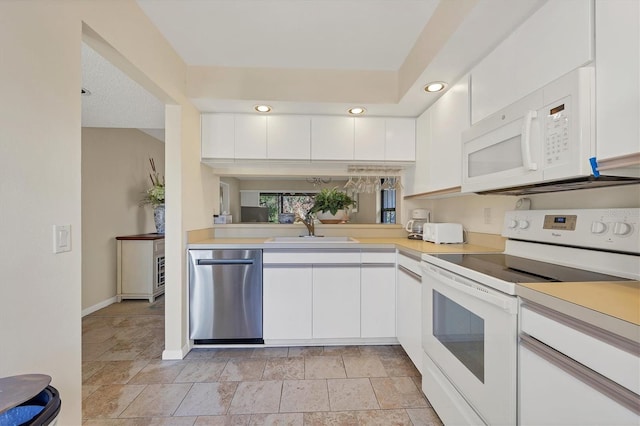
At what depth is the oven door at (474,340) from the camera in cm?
103

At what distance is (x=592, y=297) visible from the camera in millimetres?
845

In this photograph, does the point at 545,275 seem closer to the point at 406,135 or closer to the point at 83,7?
the point at 406,135

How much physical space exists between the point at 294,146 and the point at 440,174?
1.29 meters

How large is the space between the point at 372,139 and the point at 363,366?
1.95 meters

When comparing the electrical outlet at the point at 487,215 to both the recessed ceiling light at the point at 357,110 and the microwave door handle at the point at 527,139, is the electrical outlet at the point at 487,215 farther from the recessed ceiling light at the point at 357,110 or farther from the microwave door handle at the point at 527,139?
the recessed ceiling light at the point at 357,110

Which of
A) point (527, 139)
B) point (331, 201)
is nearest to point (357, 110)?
point (331, 201)

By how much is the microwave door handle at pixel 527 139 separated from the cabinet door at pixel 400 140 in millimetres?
1460

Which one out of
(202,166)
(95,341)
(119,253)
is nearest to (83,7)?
(202,166)

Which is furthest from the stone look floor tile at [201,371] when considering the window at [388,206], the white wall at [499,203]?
the white wall at [499,203]

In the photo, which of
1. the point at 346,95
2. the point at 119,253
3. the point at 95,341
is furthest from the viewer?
the point at 119,253

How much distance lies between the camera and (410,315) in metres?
Answer: 2.09

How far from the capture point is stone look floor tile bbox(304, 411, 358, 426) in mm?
1569

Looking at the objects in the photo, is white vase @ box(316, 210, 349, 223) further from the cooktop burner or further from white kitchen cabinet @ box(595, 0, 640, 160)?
white kitchen cabinet @ box(595, 0, 640, 160)

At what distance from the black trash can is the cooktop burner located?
1475 millimetres
